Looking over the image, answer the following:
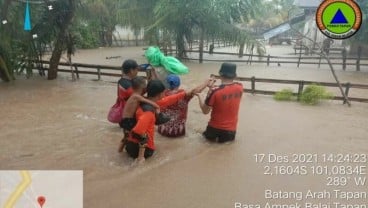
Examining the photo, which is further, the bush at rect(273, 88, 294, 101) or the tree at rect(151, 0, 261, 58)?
the tree at rect(151, 0, 261, 58)

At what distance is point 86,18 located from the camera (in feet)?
39.3

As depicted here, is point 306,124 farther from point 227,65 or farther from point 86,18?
point 86,18

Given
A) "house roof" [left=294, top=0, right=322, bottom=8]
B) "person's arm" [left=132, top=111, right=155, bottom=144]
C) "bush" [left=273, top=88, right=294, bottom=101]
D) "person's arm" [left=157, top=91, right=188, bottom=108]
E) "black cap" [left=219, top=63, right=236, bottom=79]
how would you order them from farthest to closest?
"house roof" [left=294, top=0, right=322, bottom=8] → "bush" [left=273, top=88, right=294, bottom=101] → "black cap" [left=219, top=63, right=236, bottom=79] → "person's arm" [left=157, top=91, right=188, bottom=108] → "person's arm" [left=132, top=111, right=155, bottom=144]

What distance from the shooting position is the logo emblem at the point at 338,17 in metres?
4.56

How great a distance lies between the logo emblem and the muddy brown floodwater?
1.65 m

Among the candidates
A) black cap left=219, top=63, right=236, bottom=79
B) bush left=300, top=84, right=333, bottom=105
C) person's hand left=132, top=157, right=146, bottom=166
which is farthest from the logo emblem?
bush left=300, top=84, right=333, bottom=105

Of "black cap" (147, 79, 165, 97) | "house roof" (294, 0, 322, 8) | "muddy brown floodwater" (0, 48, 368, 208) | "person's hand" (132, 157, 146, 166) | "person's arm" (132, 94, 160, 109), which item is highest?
"house roof" (294, 0, 322, 8)

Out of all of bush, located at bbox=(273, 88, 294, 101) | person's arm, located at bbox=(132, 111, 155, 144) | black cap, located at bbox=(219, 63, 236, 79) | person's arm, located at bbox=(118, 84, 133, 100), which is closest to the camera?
person's arm, located at bbox=(132, 111, 155, 144)

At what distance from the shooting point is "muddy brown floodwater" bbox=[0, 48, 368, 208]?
3998 millimetres

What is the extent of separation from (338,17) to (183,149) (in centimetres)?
260

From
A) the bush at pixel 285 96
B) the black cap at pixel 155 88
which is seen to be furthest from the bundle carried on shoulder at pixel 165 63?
the bush at pixel 285 96

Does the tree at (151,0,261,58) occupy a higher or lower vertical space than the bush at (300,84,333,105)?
higher

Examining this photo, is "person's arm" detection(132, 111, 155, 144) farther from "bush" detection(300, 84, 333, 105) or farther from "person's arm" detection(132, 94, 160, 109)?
"bush" detection(300, 84, 333, 105)

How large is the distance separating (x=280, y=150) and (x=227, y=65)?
1402 mm
